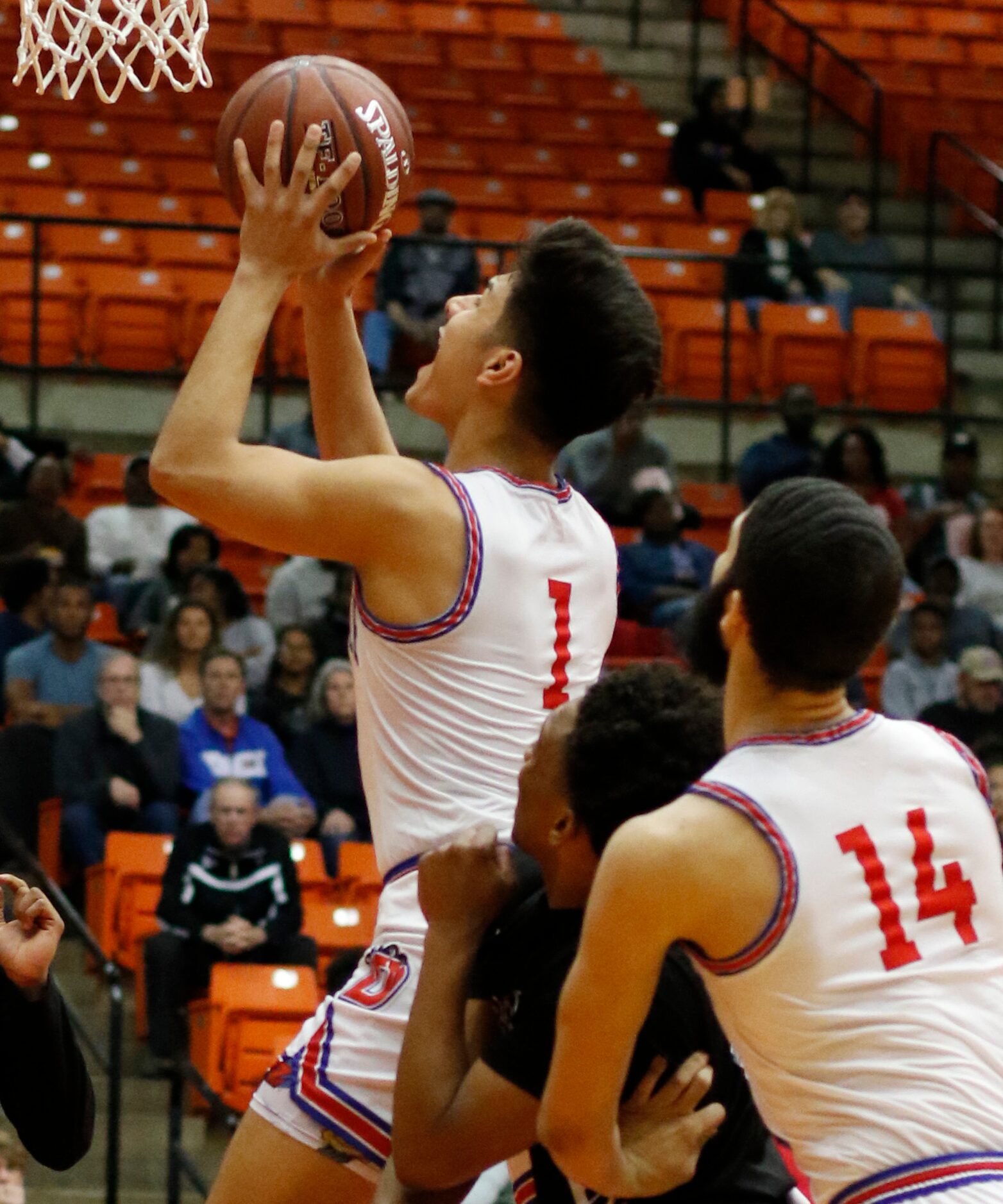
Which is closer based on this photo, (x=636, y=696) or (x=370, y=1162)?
(x=636, y=696)

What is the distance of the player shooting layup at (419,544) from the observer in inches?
120

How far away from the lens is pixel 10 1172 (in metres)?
4.55

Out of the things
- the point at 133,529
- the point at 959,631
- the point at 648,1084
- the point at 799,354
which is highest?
the point at 648,1084

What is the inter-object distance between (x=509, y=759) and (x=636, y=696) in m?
0.58

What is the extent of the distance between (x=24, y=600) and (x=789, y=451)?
420 centimetres

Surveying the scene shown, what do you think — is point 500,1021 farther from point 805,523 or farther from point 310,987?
point 310,987

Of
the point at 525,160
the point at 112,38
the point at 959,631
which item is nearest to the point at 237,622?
the point at 959,631

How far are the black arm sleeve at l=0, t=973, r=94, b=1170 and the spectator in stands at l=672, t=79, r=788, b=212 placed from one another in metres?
12.1

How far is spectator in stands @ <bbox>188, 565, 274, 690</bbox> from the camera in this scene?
9430 mm

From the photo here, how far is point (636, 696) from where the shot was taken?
2.64 metres

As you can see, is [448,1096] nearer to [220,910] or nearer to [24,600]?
[220,910]

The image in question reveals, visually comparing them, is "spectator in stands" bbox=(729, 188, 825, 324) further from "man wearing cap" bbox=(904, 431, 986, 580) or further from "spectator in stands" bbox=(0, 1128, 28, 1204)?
"spectator in stands" bbox=(0, 1128, 28, 1204)

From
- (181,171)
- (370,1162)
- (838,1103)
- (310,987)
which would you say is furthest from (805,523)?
(181,171)

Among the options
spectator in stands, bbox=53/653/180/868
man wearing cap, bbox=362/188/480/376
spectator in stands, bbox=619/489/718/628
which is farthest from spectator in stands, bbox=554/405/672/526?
spectator in stands, bbox=53/653/180/868
